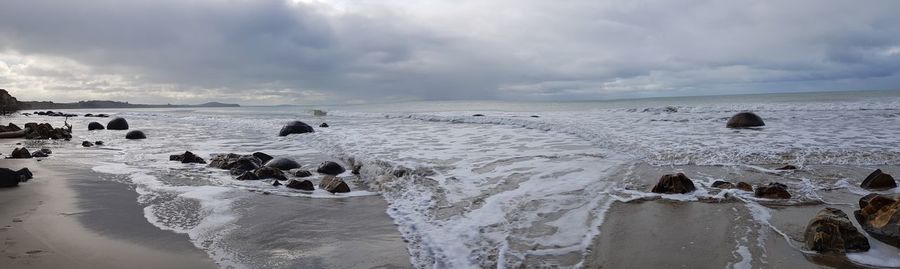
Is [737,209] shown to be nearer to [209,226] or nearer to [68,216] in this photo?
[209,226]

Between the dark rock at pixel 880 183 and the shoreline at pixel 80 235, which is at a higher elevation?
the dark rock at pixel 880 183

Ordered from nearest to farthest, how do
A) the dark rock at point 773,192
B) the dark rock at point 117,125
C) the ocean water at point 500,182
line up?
the ocean water at point 500,182
the dark rock at point 773,192
the dark rock at point 117,125

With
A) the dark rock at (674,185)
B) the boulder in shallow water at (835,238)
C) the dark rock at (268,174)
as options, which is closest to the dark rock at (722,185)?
the dark rock at (674,185)

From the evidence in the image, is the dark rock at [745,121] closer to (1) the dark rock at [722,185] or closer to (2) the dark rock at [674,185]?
(1) the dark rock at [722,185]

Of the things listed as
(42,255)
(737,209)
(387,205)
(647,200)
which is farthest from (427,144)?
(42,255)

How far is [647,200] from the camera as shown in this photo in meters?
5.49

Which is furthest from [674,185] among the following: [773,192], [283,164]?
[283,164]

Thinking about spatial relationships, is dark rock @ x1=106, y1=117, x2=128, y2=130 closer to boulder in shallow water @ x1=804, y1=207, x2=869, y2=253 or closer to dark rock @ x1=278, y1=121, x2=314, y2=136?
dark rock @ x1=278, y1=121, x2=314, y2=136

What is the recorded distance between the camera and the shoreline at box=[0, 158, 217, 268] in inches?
137

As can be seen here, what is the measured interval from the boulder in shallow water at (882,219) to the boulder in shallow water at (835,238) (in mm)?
339

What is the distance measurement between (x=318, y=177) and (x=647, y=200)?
4.87m

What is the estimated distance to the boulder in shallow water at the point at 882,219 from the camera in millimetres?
3818

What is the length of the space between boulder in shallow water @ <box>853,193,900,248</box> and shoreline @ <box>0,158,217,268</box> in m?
5.04

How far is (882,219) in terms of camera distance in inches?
157
